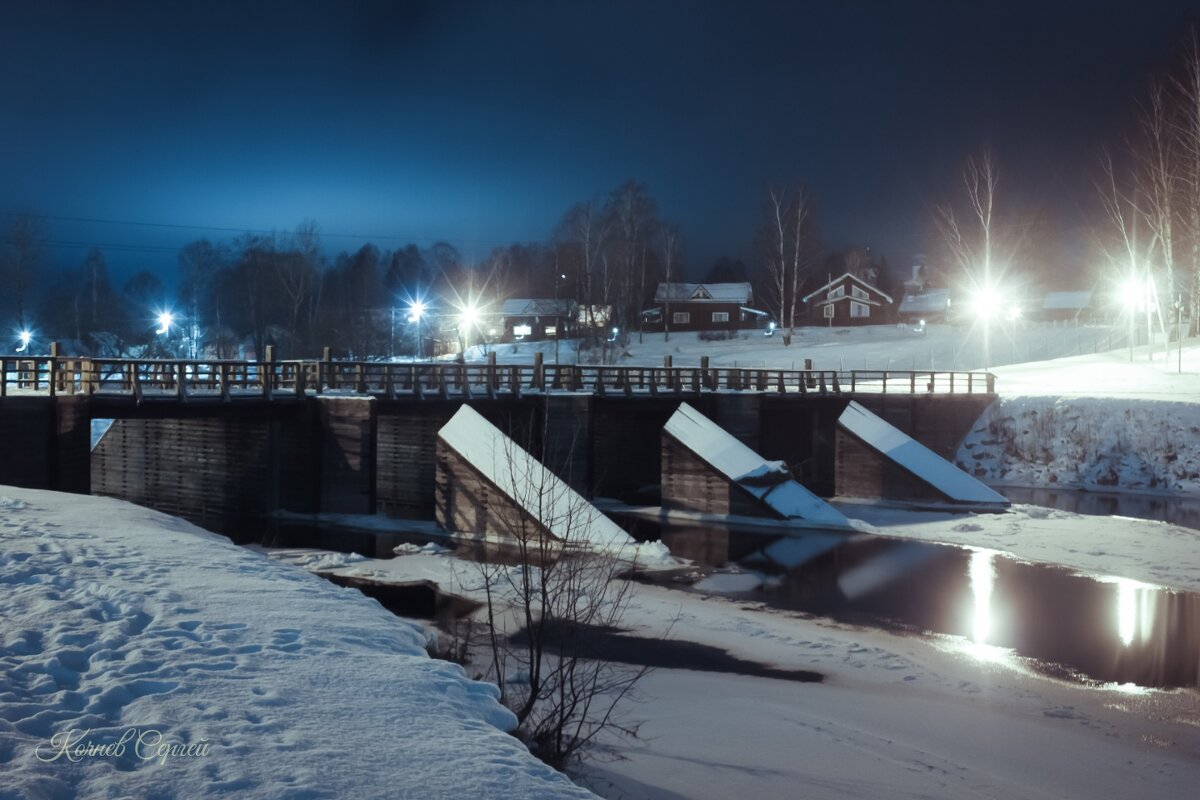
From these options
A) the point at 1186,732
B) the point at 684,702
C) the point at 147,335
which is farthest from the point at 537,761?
the point at 147,335

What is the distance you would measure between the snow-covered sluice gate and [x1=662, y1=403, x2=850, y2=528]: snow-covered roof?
330 centimetres

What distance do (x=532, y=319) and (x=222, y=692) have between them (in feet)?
247

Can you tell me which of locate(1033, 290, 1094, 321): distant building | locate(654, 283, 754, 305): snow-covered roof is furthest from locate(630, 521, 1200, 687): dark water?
locate(1033, 290, 1094, 321): distant building

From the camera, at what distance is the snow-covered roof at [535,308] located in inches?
2879

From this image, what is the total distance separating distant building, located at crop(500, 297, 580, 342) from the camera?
74.8 m

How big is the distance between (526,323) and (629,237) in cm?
1538

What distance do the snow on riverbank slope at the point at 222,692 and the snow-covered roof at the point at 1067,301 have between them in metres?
81.4

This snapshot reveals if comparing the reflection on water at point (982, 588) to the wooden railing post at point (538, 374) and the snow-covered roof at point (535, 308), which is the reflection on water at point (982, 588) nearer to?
the wooden railing post at point (538, 374)

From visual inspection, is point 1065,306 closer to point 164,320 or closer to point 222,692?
point 164,320

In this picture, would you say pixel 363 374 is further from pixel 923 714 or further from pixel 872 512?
pixel 923 714

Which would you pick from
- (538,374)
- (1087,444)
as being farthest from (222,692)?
(1087,444)

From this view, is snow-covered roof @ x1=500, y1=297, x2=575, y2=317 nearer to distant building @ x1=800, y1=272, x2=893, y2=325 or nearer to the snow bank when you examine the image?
distant building @ x1=800, y1=272, x2=893, y2=325

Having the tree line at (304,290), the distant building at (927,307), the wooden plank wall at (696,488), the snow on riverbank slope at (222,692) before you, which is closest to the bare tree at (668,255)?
the tree line at (304,290)

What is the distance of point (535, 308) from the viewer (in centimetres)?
7969
